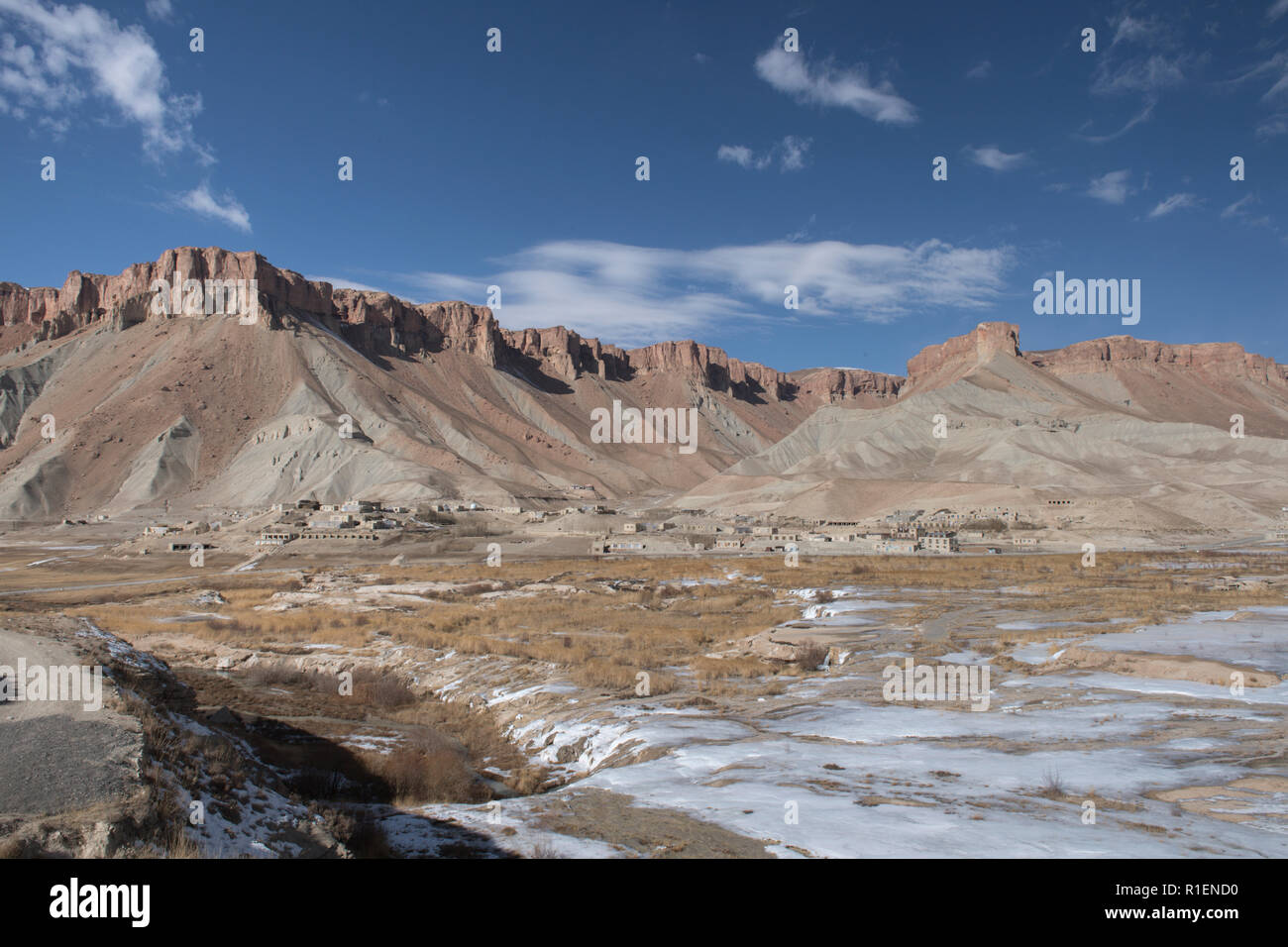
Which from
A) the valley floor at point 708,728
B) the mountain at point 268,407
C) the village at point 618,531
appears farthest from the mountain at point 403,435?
the valley floor at point 708,728

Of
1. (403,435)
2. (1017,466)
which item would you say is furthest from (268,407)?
(1017,466)

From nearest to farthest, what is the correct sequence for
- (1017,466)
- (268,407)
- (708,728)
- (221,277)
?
(708,728) → (1017,466) → (268,407) → (221,277)

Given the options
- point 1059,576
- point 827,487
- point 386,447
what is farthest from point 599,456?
point 1059,576

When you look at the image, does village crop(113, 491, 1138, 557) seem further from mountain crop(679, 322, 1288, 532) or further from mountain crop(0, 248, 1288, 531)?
mountain crop(0, 248, 1288, 531)

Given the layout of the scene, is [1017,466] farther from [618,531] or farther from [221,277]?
[221,277]

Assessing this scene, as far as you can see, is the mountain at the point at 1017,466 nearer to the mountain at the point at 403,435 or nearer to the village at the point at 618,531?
the mountain at the point at 403,435

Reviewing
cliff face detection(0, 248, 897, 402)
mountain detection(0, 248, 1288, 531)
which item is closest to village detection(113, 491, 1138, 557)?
mountain detection(0, 248, 1288, 531)
